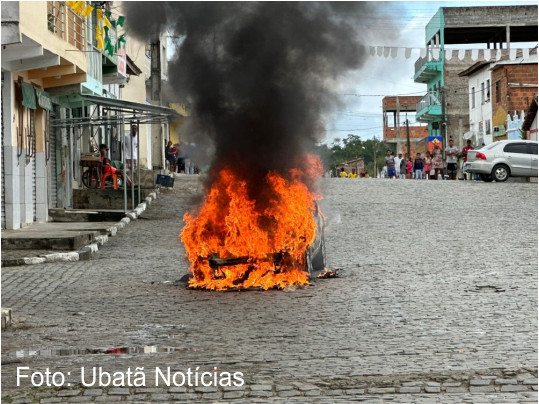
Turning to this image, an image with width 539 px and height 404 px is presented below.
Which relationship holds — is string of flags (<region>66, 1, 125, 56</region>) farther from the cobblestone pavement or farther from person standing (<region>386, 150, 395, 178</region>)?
person standing (<region>386, 150, 395, 178</region>)

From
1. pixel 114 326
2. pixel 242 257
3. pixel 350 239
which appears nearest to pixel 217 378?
pixel 114 326

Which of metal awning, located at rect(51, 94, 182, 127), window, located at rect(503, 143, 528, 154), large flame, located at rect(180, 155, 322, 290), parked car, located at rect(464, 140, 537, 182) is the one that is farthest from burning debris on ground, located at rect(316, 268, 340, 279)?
window, located at rect(503, 143, 528, 154)

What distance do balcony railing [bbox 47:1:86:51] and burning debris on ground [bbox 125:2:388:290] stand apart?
24.4 feet

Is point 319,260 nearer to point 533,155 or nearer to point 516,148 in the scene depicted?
point 516,148

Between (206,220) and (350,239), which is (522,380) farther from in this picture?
(350,239)

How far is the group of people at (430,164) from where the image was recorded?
1372 inches

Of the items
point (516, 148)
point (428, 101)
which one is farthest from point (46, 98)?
point (428, 101)

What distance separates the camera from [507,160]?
99.8 feet

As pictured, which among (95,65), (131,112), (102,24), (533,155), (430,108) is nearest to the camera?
(131,112)

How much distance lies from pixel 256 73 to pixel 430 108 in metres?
51.3

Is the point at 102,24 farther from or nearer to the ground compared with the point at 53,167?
farther from the ground

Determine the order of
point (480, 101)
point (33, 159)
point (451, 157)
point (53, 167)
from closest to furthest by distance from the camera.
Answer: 1. point (33, 159)
2. point (53, 167)
3. point (451, 157)
4. point (480, 101)

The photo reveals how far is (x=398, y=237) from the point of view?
16250 mm

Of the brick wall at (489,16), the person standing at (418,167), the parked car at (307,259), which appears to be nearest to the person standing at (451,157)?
the person standing at (418,167)
